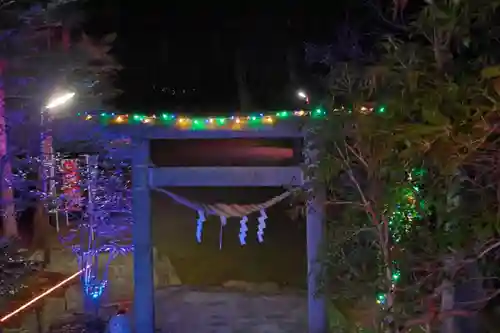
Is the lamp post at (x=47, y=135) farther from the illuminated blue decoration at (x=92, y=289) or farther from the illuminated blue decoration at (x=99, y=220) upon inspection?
the illuminated blue decoration at (x=92, y=289)

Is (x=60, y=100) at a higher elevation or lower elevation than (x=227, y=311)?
higher

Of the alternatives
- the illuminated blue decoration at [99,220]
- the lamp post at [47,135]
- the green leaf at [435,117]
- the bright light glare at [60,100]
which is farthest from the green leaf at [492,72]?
the illuminated blue decoration at [99,220]

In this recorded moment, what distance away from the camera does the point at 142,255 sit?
7.20m

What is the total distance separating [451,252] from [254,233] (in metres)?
9.90

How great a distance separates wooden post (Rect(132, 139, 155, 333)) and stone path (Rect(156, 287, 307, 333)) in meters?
0.62

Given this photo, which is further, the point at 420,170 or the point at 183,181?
the point at 183,181

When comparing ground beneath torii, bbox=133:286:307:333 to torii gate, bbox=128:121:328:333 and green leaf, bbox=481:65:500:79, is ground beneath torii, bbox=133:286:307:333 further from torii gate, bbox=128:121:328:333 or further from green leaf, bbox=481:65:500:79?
green leaf, bbox=481:65:500:79

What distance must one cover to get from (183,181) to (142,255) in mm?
1027

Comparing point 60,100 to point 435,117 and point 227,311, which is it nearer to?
point 227,311

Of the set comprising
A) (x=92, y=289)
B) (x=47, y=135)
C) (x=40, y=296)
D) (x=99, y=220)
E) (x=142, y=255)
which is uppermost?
(x=47, y=135)

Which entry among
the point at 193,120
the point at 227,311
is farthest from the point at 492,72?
the point at 227,311

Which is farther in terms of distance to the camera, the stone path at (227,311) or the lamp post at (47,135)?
the stone path at (227,311)

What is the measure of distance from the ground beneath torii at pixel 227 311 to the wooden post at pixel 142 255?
2.19 ft

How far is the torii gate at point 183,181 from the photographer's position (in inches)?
270
